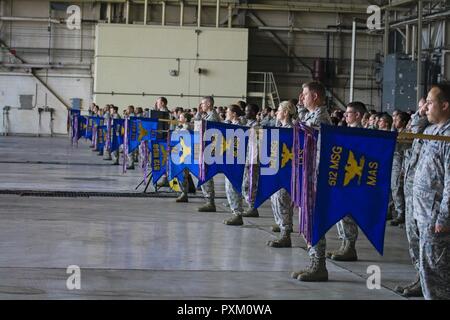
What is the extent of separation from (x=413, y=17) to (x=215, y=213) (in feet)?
70.4

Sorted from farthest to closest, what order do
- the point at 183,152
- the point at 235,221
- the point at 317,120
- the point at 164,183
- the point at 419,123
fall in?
the point at 164,183 → the point at 183,152 → the point at 235,221 → the point at 419,123 → the point at 317,120

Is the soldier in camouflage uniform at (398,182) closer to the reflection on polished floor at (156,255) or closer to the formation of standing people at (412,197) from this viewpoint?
the formation of standing people at (412,197)

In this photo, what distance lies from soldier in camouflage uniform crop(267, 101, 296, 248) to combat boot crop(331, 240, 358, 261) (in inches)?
34.4

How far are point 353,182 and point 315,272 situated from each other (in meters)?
1.17

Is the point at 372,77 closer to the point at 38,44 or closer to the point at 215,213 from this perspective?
the point at 38,44

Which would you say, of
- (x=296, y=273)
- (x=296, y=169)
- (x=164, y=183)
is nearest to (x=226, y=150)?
(x=296, y=169)

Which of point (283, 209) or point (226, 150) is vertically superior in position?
point (226, 150)

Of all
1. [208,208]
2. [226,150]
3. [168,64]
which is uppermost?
[168,64]

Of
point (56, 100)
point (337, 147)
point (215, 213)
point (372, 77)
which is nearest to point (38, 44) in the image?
point (56, 100)

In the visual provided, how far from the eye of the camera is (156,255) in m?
8.71

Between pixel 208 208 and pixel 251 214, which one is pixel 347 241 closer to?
pixel 251 214

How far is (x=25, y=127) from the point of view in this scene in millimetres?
38812

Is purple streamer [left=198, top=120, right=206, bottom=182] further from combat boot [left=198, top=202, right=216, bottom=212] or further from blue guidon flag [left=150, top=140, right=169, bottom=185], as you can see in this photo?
blue guidon flag [left=150, top=140, right=169, bottom=185]

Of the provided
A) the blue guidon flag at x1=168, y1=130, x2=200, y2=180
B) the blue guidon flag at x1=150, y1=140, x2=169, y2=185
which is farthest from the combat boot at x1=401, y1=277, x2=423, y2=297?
the blue guidon flag at x1=150, y1=140, x2=169, y2=185
